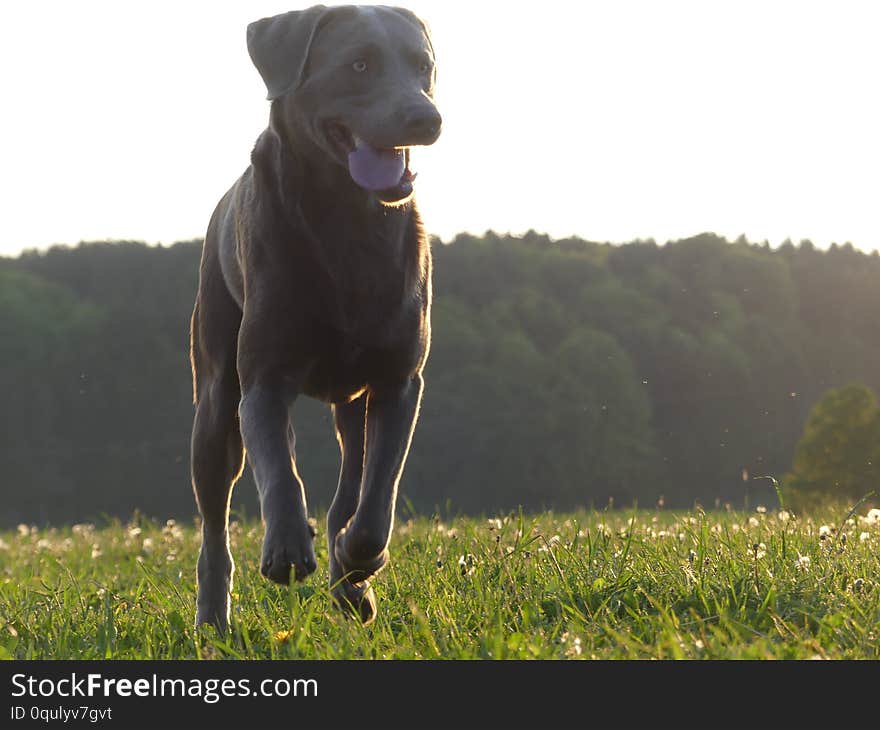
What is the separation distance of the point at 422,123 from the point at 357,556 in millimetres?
1548

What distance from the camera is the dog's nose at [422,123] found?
406cm

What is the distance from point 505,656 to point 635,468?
31931 mm

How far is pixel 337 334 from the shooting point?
14.4 ft

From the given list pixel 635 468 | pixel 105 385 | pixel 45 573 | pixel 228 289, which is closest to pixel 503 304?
pixel 635 468

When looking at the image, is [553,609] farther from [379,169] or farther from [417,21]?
[417,21]

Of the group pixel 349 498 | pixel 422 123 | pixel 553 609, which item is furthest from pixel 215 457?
pixel 422 123

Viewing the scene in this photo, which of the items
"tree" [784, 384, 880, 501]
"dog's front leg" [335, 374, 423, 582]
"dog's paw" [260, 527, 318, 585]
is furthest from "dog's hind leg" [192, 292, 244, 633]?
"tree" [784, 384, 880, 501]

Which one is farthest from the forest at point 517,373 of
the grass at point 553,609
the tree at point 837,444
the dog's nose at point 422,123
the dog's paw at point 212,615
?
the dog's nose at point 422,123

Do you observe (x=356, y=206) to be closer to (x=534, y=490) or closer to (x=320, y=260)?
(x=320, y=260)

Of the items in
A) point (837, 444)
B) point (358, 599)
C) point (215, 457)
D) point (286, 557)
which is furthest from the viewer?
point (837, 444)

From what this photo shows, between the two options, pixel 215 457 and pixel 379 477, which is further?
pixel 215 457

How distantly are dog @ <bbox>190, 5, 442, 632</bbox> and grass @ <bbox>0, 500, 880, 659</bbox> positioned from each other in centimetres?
35

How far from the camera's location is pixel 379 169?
4195 millimetres

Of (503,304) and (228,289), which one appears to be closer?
(228,289)
